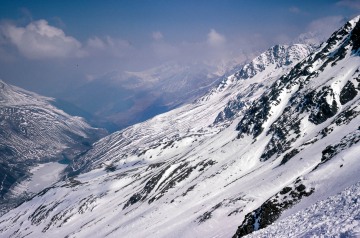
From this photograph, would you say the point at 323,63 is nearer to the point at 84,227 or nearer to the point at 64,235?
the point at 84,227

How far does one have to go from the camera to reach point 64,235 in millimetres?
182875

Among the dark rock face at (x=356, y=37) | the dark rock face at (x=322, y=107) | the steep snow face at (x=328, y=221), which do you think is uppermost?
the dark rock face at (x=356, y=37)

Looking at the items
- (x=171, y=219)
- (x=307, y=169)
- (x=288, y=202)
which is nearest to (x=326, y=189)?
(x=288, y=202)

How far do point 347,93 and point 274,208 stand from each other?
85451mm

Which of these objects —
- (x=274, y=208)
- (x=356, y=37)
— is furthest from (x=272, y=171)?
(x=356, y=37)

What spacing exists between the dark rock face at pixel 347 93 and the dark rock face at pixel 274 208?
78207 millimetres

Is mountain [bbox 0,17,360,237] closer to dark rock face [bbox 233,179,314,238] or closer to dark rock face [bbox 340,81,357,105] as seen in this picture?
dark rock face [bbox 233,179,314,238]

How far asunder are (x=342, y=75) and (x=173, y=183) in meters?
81.3

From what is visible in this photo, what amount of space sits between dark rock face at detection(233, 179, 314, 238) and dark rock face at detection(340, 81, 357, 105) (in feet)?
Result: 257

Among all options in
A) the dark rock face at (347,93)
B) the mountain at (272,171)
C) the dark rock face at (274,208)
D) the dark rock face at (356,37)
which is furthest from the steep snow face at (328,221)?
the dark rock face at (356,37)

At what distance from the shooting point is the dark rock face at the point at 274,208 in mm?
51031

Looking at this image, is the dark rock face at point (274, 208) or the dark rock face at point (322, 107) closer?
the dark rock face at point (274, 208)

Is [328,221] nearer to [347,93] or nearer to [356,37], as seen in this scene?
[347,93]

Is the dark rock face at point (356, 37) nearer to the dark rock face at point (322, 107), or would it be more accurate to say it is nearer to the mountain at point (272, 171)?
the mountain at point (272, 171)
